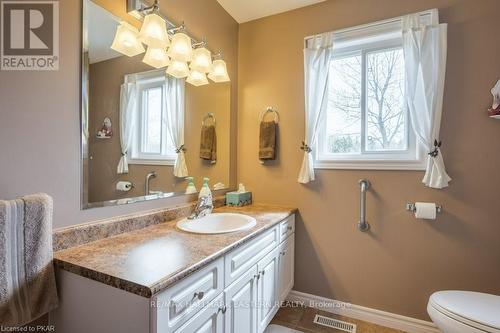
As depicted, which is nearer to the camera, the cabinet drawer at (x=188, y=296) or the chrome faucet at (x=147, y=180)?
the cabinet drawer at (x=188, y=296)

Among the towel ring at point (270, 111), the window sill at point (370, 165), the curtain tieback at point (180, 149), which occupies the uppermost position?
the towel ring at point (270, 111)

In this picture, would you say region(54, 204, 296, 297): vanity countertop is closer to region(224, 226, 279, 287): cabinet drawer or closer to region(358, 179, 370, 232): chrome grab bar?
region(224, 226, 279, 287): cabinet drawer

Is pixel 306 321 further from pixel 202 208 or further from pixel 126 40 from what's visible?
pixel 126 40

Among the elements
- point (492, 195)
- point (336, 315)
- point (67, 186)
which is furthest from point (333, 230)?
point (67, 186)

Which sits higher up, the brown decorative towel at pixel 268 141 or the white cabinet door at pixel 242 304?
the brown decorative towel at pixel 268 141

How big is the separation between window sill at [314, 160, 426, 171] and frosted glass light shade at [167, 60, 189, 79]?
119 centimetres

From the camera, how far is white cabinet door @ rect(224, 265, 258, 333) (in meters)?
1.17

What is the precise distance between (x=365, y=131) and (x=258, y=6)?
136cm

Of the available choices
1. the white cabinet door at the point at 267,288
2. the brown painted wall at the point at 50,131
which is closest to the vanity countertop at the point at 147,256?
the brown painted wall at the point at 50,131

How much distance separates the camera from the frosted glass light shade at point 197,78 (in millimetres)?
1769

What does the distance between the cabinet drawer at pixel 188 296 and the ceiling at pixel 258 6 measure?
6.57 feet

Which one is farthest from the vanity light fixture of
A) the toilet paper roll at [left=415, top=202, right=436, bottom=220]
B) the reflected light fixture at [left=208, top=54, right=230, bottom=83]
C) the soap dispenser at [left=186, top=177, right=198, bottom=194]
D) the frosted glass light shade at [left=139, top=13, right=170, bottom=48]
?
the toilet paper roll at [left=415, top=202, right=436, bottom=220]

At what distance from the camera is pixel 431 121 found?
5.26 feet

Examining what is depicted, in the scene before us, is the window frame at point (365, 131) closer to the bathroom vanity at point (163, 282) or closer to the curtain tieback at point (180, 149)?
the bathroom vanity at point (163, 282)
